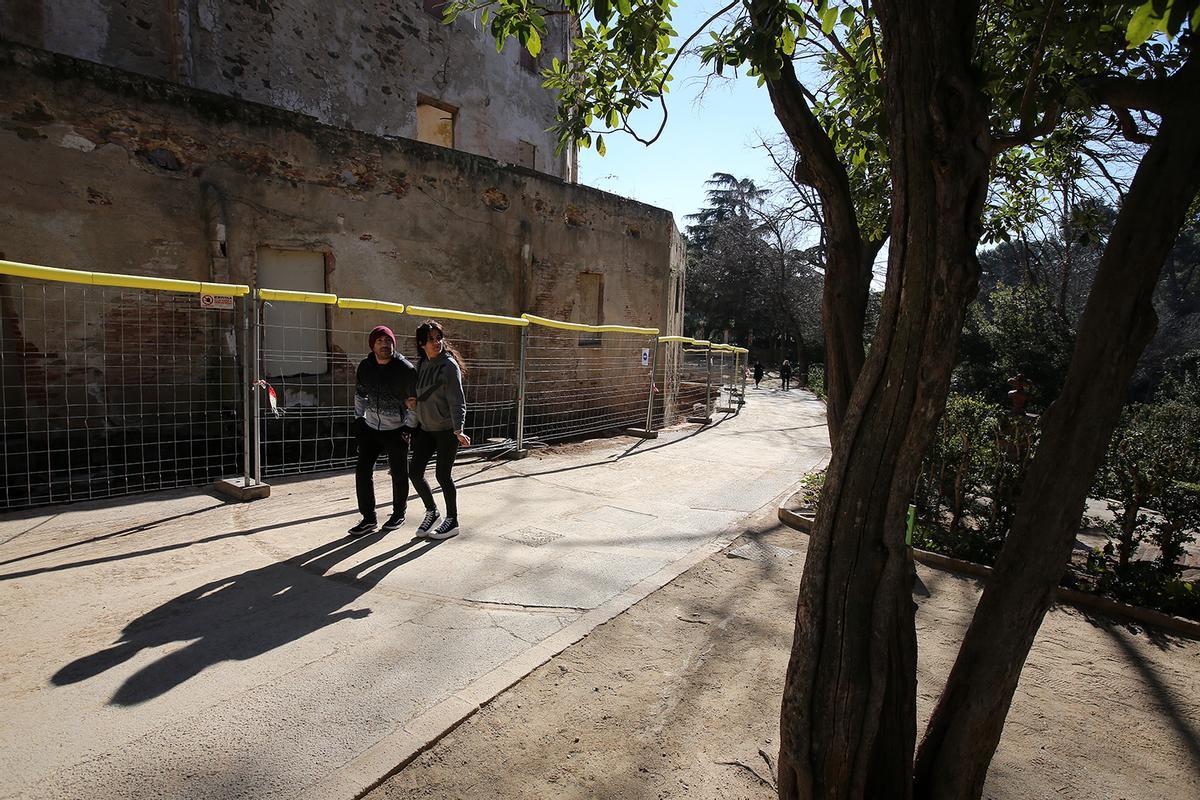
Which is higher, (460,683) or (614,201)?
(614,201)

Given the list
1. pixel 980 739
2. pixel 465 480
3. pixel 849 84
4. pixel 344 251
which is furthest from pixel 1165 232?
pixel 344 251

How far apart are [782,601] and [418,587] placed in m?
2.44

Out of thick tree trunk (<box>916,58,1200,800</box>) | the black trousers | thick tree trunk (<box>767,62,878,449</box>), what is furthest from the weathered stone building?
thick tree trunk (<box>916,58,1200,800</box>)

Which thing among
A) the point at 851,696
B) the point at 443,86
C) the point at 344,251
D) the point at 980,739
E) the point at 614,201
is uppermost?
the point at 443,86

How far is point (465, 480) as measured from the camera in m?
7.14

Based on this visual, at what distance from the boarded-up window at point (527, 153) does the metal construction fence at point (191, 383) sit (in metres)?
8.69

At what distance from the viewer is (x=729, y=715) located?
3.08 m

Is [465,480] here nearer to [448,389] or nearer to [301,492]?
[301,492]

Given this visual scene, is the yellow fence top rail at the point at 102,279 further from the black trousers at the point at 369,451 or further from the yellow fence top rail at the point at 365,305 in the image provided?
the black trousers at the point at 369,451

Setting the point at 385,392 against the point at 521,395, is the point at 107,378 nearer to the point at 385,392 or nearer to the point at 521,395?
the point at 521,395

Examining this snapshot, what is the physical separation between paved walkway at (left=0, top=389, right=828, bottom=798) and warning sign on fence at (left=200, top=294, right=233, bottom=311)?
1.74 metres

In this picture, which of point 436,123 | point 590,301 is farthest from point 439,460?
point 436,123

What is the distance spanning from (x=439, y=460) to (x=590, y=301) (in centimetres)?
871

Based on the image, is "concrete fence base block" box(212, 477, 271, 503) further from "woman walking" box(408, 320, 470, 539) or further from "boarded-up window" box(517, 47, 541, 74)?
"boarded-up window" box(517, 47, 541, 74)
